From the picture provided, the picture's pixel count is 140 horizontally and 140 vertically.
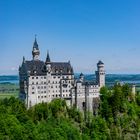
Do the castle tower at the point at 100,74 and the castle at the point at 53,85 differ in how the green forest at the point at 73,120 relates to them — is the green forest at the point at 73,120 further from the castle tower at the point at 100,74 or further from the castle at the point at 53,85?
the castle tower at the point at 100,74

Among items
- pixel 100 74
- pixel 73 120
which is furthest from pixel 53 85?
pixel 73 120

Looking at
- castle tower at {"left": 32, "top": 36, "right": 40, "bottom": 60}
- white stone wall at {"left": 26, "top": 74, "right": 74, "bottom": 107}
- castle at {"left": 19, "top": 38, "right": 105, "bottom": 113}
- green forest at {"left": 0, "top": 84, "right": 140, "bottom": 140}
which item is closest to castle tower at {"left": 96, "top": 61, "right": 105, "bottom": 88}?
castle at {"left": 19, "top": 38, "right": 105, "bottom": 113}

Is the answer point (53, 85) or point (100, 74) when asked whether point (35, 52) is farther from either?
point (100, 74)

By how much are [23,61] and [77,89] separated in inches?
672

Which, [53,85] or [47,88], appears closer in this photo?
[47,88]

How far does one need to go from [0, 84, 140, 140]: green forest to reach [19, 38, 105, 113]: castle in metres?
5.12

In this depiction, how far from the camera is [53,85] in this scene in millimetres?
119062

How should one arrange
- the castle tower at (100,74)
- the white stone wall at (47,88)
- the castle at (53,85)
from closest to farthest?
the white stone wall at (47,88) < the castle at (53,85) < the castle tower at (100,74)

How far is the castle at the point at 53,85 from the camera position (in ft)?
379

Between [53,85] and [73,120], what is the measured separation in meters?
18.3

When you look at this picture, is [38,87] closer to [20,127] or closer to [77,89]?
[77,89]

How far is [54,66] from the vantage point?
12094 centimetres

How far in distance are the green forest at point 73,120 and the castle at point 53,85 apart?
16.8 ft

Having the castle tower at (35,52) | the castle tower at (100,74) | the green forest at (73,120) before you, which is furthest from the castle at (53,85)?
the green forest at (73,120)
